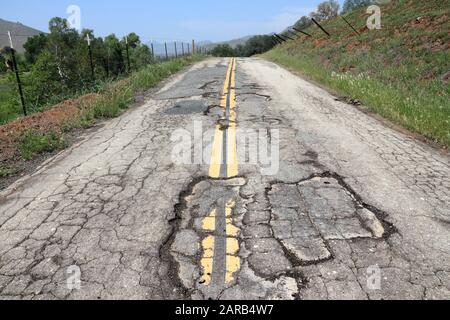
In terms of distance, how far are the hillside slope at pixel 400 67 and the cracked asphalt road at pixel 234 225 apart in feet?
6.46

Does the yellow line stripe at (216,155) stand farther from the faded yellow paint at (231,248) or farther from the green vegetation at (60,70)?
the green vegetation at (60,70)

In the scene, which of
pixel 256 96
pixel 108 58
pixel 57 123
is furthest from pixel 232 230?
pixel 108 58

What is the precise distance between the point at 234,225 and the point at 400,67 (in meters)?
12.9

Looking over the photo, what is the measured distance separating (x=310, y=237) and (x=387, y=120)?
19.5 feet

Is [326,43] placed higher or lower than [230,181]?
higher

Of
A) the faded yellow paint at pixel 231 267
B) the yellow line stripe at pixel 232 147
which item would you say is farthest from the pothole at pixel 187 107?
the faded yellow paint at pixel 231 267

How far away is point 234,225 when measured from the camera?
3.93 m

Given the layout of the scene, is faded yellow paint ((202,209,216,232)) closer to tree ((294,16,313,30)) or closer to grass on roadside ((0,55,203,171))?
grass on roadside ((0,55,203,171))

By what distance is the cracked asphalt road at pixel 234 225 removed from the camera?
10.2ft

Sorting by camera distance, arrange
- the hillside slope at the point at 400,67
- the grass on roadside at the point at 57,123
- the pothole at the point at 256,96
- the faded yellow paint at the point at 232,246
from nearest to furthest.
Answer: the faded yellow paint at the point at 232,246, the grass on roadside at the point at 57,123, the hillside slope at the point at 400,67, the pothole at the point at 256,96

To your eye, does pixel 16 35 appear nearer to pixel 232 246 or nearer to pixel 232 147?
pixel 232 147
